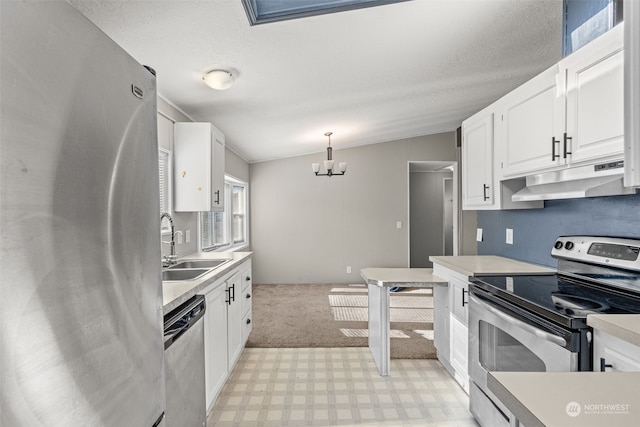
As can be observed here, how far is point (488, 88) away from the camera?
3.74m

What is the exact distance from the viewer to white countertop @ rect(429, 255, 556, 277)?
2.12 m

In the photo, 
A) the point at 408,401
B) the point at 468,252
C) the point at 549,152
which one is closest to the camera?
the point at 549,152

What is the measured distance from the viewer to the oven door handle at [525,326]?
4.21 feet

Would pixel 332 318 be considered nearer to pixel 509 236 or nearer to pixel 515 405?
pixel 509 236

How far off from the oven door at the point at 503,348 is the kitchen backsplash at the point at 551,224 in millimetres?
745

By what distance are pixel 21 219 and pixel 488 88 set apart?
418 cm

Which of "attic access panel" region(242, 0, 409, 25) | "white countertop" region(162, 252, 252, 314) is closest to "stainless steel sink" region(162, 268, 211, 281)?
"white countertop" region(162, 252, 252, 314)

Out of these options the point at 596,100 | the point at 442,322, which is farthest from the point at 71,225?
the point at 442,322

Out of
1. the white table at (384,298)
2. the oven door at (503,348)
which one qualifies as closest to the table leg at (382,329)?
the white table at (384,298)

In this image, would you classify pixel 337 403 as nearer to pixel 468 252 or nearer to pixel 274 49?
pixel 274 49

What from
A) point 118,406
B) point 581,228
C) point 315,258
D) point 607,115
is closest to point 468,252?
point 315,258

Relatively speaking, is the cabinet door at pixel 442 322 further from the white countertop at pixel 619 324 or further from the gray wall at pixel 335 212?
the gray wall at pixel 335 212

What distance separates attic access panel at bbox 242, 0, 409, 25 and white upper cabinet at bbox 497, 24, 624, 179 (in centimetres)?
98

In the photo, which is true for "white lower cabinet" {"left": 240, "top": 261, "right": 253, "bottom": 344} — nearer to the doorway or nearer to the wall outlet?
the wall outlet
